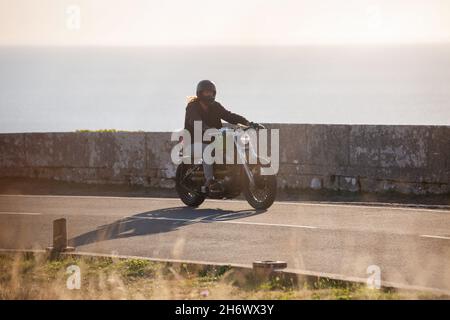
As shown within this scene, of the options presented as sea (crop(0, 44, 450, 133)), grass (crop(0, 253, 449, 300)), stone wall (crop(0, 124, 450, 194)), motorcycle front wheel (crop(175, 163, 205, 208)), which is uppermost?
sea (crop(0, 44, 450, 133))

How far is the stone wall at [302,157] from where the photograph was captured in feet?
60.8

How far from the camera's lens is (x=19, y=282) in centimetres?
1168

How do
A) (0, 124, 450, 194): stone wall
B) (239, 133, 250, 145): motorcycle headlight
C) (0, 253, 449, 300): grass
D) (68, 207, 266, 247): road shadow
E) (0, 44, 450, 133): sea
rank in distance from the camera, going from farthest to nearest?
(0, 44, 450, 133): sea → (0, 124, 450, 194): stone wall → (239, 133, 250, 145): motorcycle headlight → (68, 207, 266, 247): road shadow → (0, 253, 449, 300): grass

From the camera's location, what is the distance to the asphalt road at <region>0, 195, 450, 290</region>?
39.8 feet

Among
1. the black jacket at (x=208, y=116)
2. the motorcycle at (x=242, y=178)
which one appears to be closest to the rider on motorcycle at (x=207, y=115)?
the black jacket at (x=208, y=116)

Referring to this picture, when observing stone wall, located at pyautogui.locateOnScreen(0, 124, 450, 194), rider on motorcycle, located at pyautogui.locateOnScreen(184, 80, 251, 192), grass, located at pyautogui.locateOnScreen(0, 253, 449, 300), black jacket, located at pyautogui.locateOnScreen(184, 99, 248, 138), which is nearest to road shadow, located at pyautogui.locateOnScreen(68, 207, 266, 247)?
rider on motorcycle, located at pyautogui.locateOnScreen(184, 80, 251, 192)

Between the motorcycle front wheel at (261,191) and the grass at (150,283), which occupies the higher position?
the motorcycle front wheel at (261,191)

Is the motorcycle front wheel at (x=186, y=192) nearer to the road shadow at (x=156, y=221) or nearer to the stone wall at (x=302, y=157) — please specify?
the road shadow at (x=156, y=221)

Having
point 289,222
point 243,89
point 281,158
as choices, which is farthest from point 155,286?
point 243,89

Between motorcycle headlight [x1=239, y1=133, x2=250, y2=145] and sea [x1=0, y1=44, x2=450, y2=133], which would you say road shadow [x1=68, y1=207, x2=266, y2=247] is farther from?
sea [x1=0, y1=44, x2=450, y2=133]

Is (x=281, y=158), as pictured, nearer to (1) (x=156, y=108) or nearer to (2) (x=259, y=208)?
(2) (x=259, y=208)

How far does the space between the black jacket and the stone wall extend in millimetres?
2788

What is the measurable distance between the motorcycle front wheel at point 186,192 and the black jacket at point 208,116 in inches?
26.3

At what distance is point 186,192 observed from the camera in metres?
17.6
